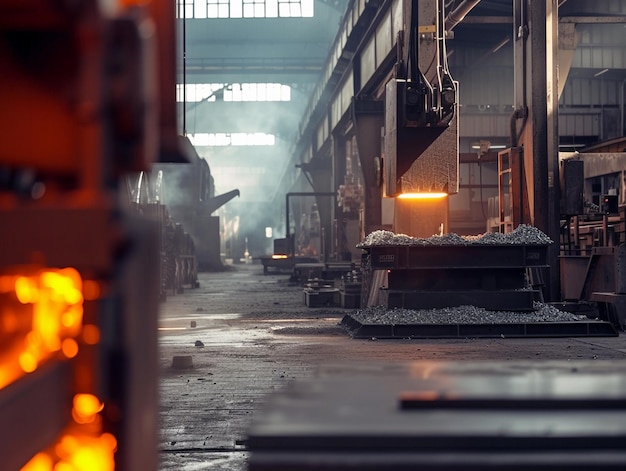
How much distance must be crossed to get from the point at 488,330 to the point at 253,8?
2237 cm

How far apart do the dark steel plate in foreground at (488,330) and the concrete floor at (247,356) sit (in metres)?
0.17

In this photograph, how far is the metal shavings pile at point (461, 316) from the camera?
798cm

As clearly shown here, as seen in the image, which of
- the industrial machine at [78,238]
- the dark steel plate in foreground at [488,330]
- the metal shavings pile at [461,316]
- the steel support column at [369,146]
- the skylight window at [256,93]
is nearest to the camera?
the industrial machine at [78,238]

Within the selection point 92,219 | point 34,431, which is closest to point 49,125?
point 92,219

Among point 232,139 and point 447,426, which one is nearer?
point 447,426

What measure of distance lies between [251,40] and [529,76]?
772 inches

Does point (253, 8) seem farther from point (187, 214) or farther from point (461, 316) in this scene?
point (461, 316)

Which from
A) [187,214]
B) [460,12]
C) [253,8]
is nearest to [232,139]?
[253,8]

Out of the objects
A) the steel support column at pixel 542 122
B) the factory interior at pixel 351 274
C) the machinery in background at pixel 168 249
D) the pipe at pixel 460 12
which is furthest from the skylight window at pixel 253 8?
the steel support column at pixel 542 122

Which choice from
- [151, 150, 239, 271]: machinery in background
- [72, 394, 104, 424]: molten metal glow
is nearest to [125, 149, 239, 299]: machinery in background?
[151, 150, 239, 271]: machinery in background

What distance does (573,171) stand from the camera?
10086 millimetres

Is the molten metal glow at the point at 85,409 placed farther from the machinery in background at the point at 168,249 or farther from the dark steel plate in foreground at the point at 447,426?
the machinery in background at the point at 168,249

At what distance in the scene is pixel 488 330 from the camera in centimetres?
781

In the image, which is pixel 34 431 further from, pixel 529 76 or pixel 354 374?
pixel 529 76
